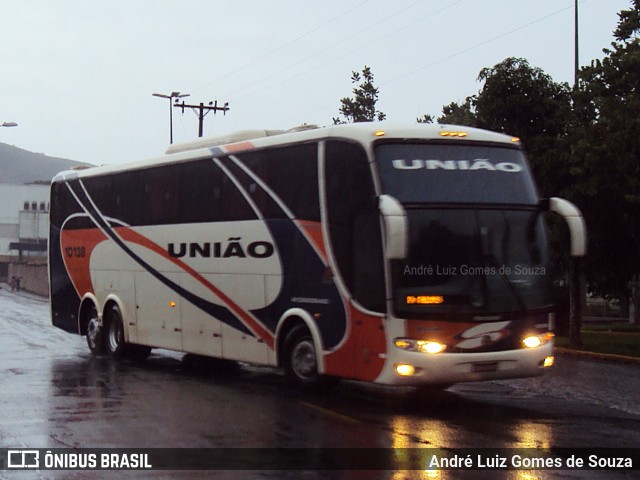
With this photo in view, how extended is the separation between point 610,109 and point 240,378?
9.95 m

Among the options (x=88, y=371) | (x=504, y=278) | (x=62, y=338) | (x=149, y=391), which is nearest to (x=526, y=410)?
(x=504, y=278)

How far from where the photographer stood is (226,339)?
17.1 metres

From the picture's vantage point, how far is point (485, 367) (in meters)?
13.2

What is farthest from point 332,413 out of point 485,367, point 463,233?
point 463,233

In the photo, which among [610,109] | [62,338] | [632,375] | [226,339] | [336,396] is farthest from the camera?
[62,338]

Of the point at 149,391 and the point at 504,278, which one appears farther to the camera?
the point at 149,391

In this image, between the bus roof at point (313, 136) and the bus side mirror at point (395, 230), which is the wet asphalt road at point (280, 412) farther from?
the bus roof at point (313, 136)

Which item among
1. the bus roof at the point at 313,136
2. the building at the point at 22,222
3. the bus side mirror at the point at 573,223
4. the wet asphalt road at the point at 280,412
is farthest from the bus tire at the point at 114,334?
the building at the point at 22,222

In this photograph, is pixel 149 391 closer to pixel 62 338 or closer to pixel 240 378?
pixel 240 378

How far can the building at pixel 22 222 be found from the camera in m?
119

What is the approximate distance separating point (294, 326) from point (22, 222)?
110 meters

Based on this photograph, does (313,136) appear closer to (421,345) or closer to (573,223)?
(421,345)

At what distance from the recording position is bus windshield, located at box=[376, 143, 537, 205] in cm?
1346

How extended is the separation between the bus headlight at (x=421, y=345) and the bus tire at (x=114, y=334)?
8500 millimetres
